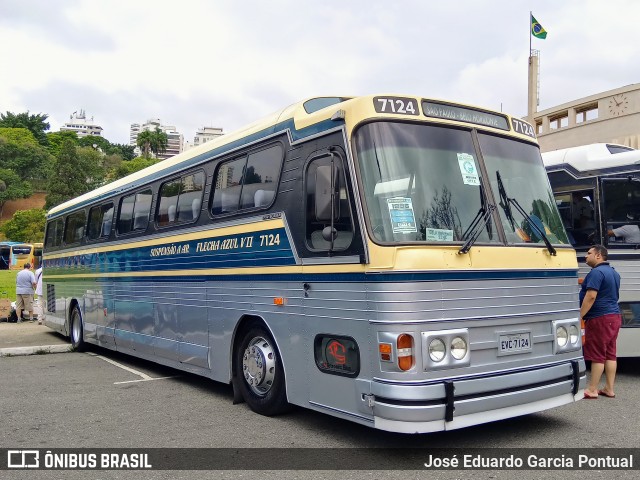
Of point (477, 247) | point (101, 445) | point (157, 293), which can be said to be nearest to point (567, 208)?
point (477, 247)

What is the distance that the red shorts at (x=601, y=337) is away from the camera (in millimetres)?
7414

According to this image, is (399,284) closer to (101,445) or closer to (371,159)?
(371,159)

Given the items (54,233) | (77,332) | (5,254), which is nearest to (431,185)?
(77,332)

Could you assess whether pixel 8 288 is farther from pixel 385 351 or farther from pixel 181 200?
pixel 385 351

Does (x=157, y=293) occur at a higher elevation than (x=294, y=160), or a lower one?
lower

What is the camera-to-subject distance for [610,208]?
→ 28.9 feet

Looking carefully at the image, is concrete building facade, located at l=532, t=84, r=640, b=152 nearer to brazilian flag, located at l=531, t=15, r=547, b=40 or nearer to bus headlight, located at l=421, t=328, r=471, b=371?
brazilian flag, located at l=531, t=15, r=547, b=40

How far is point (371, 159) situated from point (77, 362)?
27.7 ft

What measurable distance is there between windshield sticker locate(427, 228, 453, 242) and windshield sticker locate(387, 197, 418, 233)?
13 centimetres

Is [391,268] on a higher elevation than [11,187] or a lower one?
lower

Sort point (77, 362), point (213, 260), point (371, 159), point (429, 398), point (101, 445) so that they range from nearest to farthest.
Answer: point (429, 398) → point (371, 159) → point (101, 445) → point (213, 260) → point (77, 362)

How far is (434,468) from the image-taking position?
5.16 m

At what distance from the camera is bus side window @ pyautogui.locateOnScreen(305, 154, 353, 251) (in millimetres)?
5547

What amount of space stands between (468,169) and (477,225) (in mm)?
557
